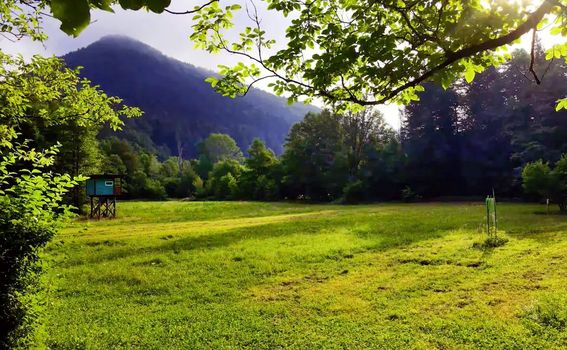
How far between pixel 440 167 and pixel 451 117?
8.12 meters

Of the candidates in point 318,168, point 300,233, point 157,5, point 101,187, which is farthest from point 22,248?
point 318,168

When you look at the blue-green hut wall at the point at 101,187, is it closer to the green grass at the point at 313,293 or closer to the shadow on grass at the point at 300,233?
the shadow on grass at the point at 300,233

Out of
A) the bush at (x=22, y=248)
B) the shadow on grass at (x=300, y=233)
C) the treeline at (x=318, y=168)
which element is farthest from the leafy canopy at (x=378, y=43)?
the treeline at (x=318, y=168)

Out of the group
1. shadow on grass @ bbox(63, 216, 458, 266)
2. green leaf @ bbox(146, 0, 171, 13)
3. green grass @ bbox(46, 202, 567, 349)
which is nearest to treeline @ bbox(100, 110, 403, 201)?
shadow on grass @ bbox(63, 216, 458, 266)

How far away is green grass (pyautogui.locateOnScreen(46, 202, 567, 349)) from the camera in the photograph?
726cm

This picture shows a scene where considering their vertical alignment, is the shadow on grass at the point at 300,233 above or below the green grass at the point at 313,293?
above

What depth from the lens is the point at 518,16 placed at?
4.58 m

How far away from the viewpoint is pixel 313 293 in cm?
1025

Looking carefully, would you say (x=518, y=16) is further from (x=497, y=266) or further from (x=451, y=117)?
(x=451, y=117)

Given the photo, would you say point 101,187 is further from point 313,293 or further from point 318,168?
point 318,168

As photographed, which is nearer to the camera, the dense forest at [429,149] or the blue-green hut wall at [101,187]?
the blue-green hut wall at [101,187]

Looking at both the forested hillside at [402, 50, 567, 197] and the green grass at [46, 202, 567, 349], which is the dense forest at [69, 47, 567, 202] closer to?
the forested hillside at [402, 50, 567, 197]

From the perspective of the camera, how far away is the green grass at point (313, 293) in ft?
23.8

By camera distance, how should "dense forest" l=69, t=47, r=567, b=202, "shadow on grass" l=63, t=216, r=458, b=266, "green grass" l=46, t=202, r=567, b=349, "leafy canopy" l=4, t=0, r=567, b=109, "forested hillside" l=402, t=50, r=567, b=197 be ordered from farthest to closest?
"dense forest" l=69, t=47, r=567, b=202 < "forested hillside" l=402, t=50, r=567, b=197 < "shadow on grass" l=63, t=216, r=458, b=266 < "green grass" l=46, t=202, r=567, b=349 < "leafy canopy" l=4, t=0, r=567, b=109
